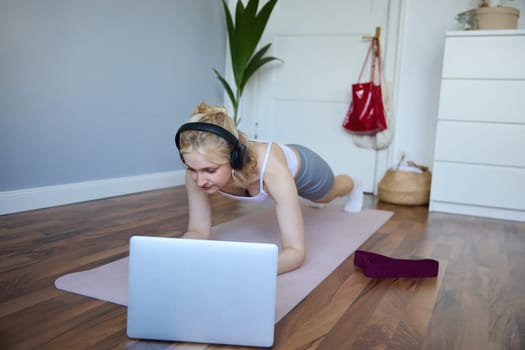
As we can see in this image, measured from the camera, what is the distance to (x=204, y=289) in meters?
0.94

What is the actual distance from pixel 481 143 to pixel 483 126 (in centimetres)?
10

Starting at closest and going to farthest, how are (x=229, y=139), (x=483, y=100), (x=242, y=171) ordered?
(x=229, y=139) → (x=242, y=171) → (x=483, y=100)

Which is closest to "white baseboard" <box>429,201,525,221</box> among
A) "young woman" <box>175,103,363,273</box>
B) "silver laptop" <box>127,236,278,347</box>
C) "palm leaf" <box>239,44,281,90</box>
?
"young woman" <box>175,103,363,273</box>

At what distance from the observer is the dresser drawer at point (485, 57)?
2.51 metres

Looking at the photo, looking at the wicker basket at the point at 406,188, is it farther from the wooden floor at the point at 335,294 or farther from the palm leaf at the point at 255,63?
the palm leaf at the point at 255,63

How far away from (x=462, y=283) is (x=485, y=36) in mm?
1662

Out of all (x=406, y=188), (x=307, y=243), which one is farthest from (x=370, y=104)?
(x=307, y=243)

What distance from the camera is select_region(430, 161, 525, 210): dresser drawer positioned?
102 inches

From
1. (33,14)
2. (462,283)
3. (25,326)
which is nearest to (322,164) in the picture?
(462,283)

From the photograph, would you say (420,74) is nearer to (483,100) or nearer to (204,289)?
(483,100)

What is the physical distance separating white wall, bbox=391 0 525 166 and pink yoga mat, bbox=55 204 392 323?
2.84ft

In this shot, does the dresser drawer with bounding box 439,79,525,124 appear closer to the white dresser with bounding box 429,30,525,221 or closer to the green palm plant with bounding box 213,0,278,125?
the white dresser with bounding box 429,30,525,221

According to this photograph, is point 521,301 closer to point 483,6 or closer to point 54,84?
point 483,6

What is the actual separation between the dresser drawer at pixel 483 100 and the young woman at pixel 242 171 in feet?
3.81
